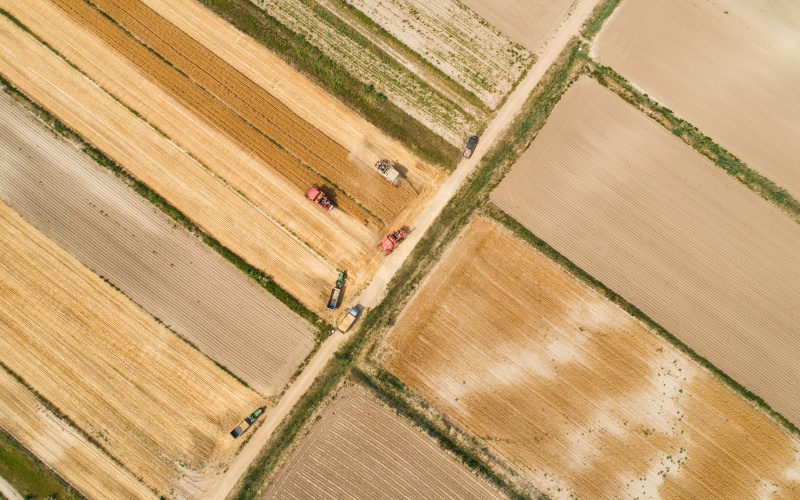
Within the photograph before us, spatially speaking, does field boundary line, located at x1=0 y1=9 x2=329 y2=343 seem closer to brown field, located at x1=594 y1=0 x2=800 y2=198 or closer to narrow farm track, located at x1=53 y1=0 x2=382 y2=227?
narrow farm track, located at x1=53 y1=0 x2=382 y2=227

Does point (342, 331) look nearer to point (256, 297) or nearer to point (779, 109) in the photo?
point (256, 297)

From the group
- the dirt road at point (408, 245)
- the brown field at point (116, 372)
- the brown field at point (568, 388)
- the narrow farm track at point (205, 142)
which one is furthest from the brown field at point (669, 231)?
the brown field at point (116, 372)

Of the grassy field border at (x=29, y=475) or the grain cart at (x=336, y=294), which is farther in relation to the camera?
the grain cart at (x=336, y=294)

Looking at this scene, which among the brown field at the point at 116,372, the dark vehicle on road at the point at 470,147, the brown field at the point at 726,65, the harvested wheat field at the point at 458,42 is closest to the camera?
the brown field at the point at 116,372

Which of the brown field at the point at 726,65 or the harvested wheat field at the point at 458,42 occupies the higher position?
the brown field at the point at 726,65

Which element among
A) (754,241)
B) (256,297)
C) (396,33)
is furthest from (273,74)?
(754,241)

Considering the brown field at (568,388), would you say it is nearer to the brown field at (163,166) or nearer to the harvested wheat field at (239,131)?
the harvested wheat field at (239,131)

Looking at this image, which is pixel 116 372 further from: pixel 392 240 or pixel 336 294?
pixel 392 240
